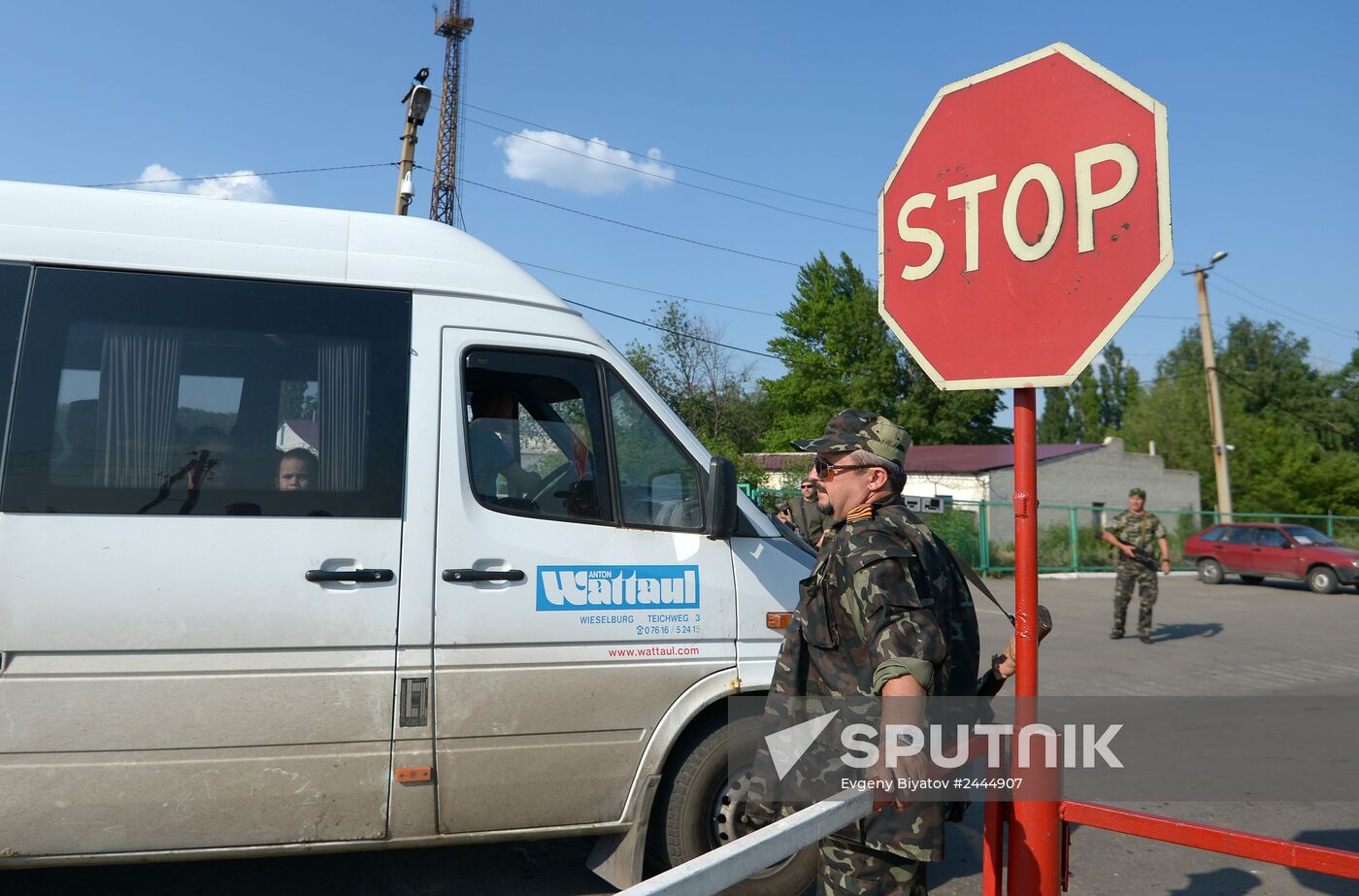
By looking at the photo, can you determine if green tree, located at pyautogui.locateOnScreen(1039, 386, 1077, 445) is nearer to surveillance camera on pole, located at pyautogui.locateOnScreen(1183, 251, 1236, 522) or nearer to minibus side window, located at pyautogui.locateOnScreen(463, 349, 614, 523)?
surveillance camera on pole, located at pyautogui.locateOnScreen(1183, 251, 1236, 522)

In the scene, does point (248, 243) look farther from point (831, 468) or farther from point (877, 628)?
point (877, 628)

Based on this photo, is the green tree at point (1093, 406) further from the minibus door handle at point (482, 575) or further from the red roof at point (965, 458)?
the minibus door handle at point (482, 575)

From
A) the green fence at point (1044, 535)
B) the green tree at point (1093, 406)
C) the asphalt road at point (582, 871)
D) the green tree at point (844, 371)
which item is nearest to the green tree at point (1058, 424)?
the green tree at point (1093, 406)

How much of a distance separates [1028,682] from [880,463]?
2.33 ft

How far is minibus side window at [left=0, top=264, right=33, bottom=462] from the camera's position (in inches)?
129

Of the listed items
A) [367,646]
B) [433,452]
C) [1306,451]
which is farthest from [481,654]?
[1306,451]

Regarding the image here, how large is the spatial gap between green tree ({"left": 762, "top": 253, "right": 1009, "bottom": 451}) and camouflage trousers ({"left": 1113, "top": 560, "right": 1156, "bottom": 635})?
36.6 meters

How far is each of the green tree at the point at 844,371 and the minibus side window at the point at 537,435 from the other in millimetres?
46078

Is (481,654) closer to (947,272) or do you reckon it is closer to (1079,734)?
(947,272)

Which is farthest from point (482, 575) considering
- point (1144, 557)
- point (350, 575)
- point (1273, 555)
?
point (1273, 555)

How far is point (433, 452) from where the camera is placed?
361 centimetres

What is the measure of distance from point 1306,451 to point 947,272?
52.2 m

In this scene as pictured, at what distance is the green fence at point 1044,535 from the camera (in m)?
20.7

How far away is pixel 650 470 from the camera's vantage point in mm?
3930
